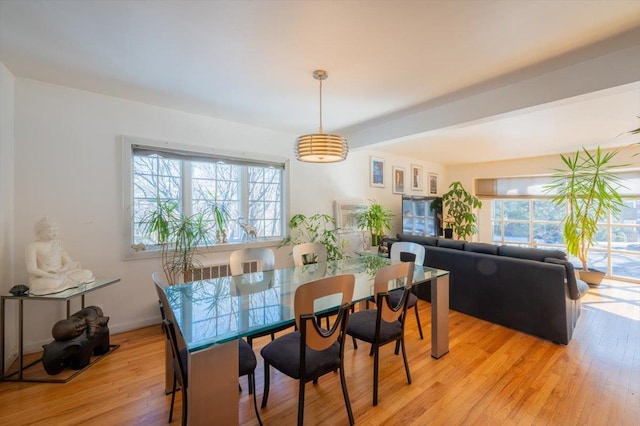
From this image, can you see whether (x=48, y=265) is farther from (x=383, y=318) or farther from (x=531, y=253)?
(x=531, y=253)

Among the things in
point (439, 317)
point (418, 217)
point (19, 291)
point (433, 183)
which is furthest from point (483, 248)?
point (19, 291)

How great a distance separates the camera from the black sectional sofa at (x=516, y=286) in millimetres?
2602

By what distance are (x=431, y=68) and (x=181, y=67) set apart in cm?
197

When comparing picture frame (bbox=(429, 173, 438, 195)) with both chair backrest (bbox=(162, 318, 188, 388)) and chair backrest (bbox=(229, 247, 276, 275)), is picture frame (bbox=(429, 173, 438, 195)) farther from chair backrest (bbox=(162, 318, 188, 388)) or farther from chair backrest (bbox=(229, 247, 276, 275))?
chair backrest (bbox=(162, 318, 188, 388))

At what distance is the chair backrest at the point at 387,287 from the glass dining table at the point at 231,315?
0.47ft

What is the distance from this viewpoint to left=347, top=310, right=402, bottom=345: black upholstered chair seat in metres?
1.93

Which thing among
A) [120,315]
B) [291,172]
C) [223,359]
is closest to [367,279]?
[223,359]

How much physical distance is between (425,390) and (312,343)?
1.06 m

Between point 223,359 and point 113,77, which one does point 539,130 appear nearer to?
point 223,359

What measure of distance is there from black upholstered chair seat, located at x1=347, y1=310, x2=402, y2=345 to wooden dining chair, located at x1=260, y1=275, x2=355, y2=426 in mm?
296

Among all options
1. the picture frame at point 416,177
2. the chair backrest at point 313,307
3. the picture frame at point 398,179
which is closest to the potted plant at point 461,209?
the picture frame at point 416,177

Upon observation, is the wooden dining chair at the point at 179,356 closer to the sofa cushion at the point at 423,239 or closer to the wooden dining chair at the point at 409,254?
the wooden dining chair at the point at 409,254

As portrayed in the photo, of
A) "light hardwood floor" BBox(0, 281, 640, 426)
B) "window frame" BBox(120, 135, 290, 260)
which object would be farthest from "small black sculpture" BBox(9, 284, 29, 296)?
"window frame" BBox(120, 135, 290, 260)

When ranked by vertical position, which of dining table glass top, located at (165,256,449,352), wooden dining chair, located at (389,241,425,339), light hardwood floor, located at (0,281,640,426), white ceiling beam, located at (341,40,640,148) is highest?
white ceiling beam, located at (341,40,640,148)
